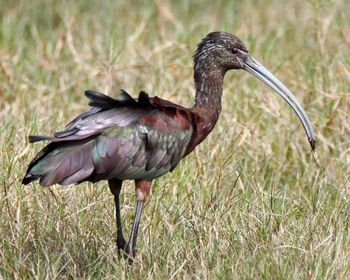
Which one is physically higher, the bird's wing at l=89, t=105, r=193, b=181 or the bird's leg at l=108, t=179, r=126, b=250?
the bird's wing at l=89, t=105, r=193, b=181

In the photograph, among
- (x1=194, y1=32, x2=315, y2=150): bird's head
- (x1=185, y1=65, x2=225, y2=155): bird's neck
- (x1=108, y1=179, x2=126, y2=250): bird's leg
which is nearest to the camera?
(x1=108, y1=179, x2=126, y2=250): bird's leg

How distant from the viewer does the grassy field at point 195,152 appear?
5.67 metres

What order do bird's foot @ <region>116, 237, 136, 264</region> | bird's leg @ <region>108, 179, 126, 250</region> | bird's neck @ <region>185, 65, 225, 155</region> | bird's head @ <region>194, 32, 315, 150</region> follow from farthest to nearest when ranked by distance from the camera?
bird's head @ <region>194, 32, 315, 150</region>
bird's neck @ <region>185, 65, 225, 155</region>
bird's leg @ <region>108, 179, 126, 250</region>
bird's foot @ <region>116, 237, 136, 264</region>

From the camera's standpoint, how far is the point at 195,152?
23.7 feet

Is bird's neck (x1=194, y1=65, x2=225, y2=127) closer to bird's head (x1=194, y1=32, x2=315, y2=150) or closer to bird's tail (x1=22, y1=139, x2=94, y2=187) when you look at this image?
bird's head (x1=194, y1=32, x2=315, y2=150)

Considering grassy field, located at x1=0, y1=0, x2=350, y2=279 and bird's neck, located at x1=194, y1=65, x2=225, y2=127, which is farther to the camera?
bird's neck, located at x1=194, y1=65, x2=225, y2=127

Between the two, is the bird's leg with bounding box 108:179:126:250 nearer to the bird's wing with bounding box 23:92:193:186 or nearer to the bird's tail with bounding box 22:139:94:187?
A: the bird's wing with bounding box 23:92:193:186

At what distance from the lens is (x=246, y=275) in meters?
5.32

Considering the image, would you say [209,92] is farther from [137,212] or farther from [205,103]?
[137,212]

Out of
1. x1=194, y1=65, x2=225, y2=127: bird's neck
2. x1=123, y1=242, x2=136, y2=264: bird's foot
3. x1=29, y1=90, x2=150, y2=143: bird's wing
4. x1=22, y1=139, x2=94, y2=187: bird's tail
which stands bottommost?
x1=123, y1=242, x2=136, y2=264: bird's foot

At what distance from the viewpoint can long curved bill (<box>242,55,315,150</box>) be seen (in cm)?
627

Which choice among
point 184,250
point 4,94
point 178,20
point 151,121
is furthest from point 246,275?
point 178,20

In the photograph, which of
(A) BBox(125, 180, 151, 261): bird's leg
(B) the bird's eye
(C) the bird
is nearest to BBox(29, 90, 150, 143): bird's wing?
(C) the bird

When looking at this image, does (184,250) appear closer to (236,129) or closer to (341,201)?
(341,201)
